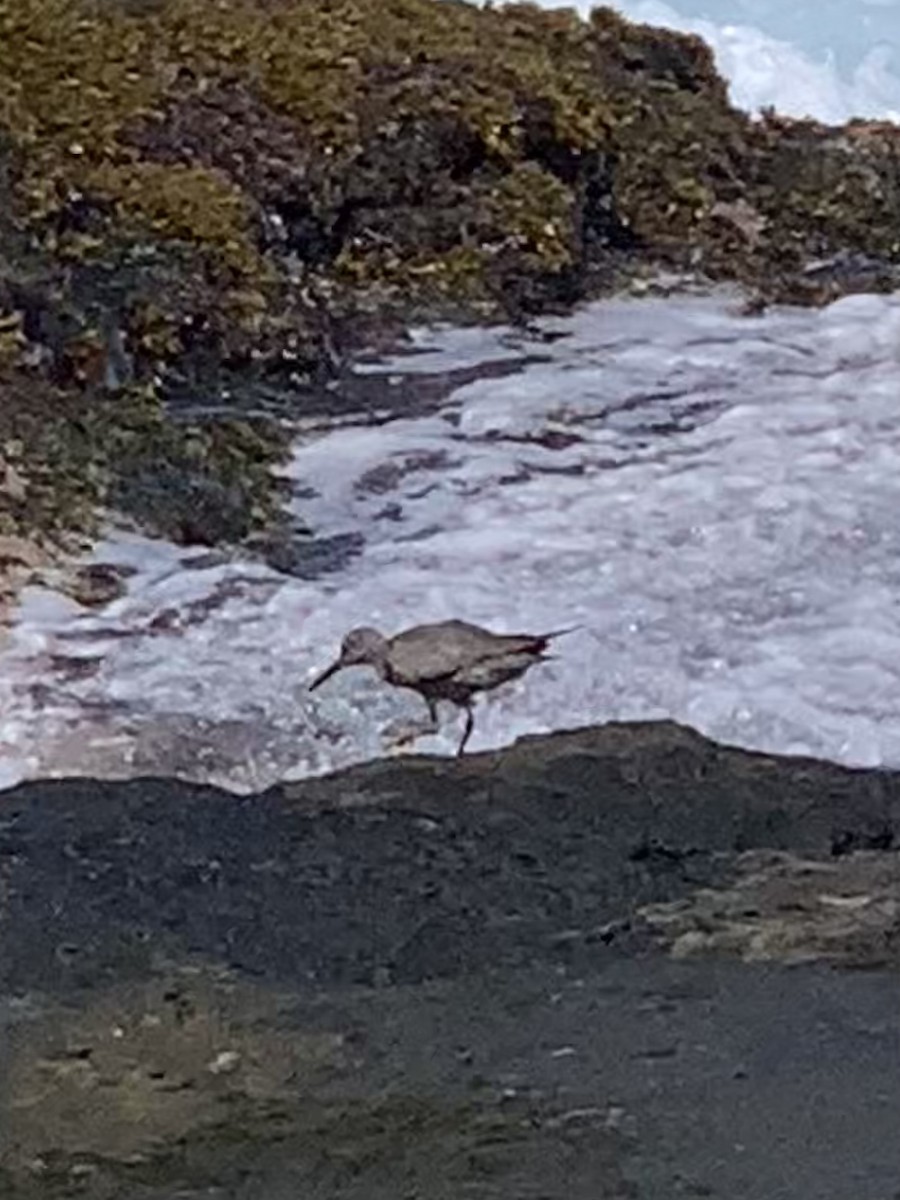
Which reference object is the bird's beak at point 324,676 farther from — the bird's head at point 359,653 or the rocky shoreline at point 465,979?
the rocky shoreline at point 465,979

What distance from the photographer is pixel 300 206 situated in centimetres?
1024

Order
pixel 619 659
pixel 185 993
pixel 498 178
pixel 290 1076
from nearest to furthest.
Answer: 1. pixel 290 1076
2. pixel 185 993
3. pixel 619 659
4. pixel 498 178

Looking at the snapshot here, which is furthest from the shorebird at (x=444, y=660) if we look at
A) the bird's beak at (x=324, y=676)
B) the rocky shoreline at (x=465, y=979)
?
the rocky shoreline at (x=465, y=979)

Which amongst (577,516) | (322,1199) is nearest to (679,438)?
(577,516)

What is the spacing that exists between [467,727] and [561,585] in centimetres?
95

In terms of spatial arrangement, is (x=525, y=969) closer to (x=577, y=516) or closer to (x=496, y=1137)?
(x=496, y=1137)

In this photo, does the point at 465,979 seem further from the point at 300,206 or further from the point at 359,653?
the point at 300,206

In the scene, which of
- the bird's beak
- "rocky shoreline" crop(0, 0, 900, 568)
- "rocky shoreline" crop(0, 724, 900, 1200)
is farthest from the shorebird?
"rocky shoreline" crop(0, 0, 900, 568)

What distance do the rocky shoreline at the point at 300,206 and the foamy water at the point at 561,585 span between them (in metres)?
0.45

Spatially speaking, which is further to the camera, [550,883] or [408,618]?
[408,618]

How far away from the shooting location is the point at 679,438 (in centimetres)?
821

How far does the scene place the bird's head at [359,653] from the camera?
6320 mm

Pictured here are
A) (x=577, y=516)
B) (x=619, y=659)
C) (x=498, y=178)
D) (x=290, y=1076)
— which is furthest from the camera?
(x=498, y=178)

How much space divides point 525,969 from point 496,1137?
103 centimetres
